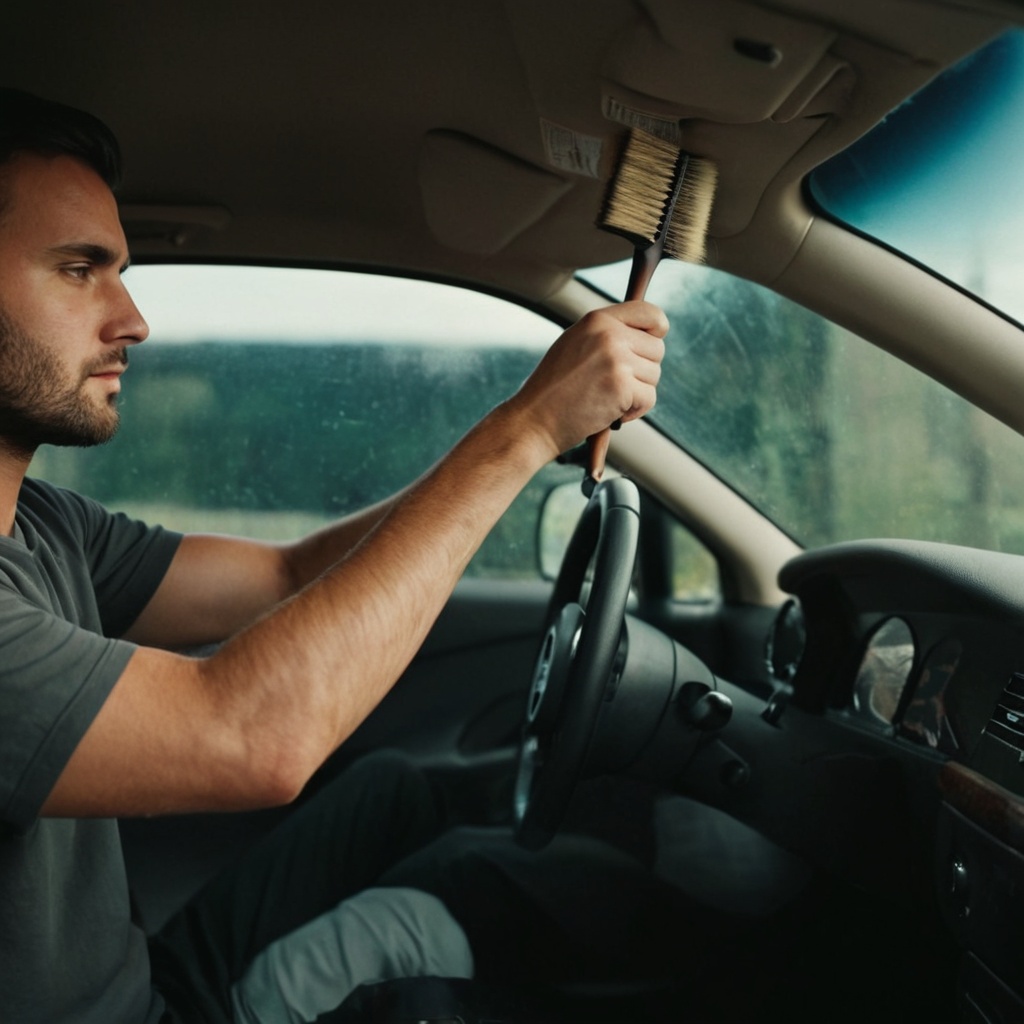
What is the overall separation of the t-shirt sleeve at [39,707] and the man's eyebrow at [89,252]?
18.9 inches

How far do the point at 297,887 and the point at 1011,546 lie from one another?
3.71ft

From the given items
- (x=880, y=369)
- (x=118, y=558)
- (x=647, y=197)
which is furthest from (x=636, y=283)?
(x=118, y=558)

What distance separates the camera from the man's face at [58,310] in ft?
4.04

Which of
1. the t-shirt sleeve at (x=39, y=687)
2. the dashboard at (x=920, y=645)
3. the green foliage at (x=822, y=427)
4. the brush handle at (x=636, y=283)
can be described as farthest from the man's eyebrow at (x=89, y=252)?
the dashboard at (x=920, y=645)

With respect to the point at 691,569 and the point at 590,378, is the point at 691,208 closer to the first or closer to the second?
the point at 590,378

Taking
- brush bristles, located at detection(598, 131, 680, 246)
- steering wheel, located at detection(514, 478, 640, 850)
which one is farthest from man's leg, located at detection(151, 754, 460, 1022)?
brush bristles, located at detection(598, 131, 680, 246)

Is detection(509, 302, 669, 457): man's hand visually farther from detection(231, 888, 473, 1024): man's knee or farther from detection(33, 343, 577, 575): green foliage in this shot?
detection(33, 343, 577, 575): green foliage

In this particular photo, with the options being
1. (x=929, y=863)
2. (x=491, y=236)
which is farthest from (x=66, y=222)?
(x=929, y=863)

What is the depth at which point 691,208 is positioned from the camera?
4.55 ft

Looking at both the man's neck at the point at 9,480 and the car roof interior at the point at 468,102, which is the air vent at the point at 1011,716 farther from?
the man's neck at the point at 9,480

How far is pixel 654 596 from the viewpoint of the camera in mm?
2506

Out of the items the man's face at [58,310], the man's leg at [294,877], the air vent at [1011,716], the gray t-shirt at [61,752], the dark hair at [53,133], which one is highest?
the dark hair at [53,133]

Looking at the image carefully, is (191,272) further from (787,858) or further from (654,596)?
(787,858)

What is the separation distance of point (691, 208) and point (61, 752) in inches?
35.7
